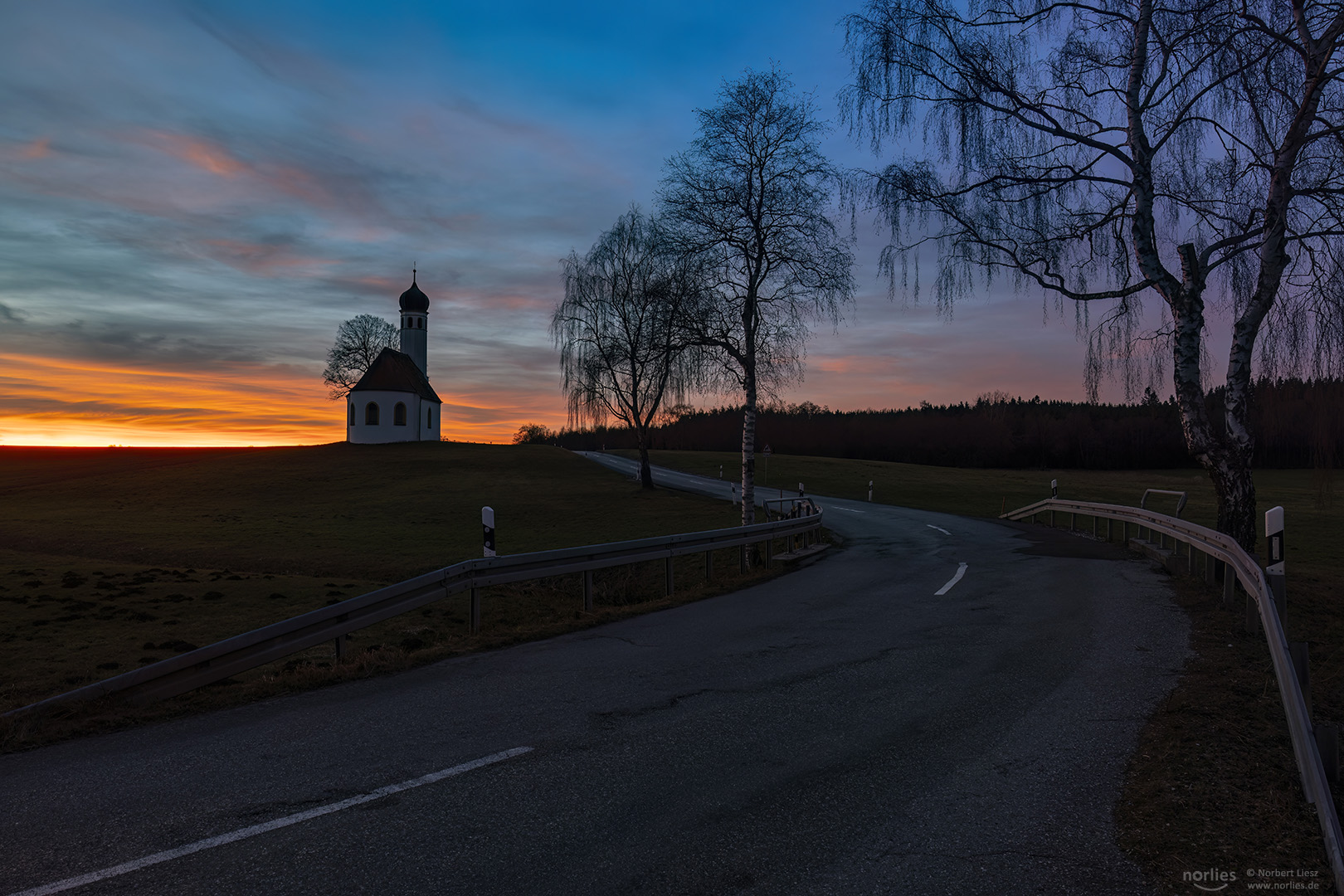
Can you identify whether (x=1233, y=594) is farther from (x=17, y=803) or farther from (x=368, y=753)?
(x=17, y=803)

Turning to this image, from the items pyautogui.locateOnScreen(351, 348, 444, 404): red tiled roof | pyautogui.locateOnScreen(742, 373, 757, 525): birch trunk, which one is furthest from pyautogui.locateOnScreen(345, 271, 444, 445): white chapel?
pyautogui.locateOnScreen(742, 373, 757, 525): birch trunk

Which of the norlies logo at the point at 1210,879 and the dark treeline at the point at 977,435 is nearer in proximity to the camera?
the norlies logo at the point at 1210,879

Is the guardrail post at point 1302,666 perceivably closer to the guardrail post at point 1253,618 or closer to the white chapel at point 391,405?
the guardrail post at point 1253,618

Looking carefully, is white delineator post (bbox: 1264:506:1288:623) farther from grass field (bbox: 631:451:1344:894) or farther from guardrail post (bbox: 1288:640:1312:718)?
guardrail post (bbox: 1288:640:1312:718)

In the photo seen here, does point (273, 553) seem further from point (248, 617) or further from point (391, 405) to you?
point (391, 405)

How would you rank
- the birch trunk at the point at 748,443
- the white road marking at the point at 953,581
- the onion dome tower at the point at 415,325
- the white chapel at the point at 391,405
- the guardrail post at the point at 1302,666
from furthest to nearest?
the onion dome tower at the point at 415,325
the white chapel at the point at 391,405
the birch trunk at the point at 748,443
the white road marking at the point at 953,581
the guardrail post at the point at 1302,666

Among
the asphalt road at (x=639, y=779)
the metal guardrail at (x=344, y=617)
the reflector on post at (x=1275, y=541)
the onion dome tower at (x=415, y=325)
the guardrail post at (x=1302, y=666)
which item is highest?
the onion dome tower at (x=415, y=325)

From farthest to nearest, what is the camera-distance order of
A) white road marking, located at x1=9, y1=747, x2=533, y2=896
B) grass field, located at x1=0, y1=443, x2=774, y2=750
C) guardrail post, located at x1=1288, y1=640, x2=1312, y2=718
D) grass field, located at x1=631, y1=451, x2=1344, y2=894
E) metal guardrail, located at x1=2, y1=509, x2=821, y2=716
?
grass field, located at x1=0, y1=443, x2=774, y2=750, metal guardrail, located at x1=2, y1=509, x2=821, y2=716, guardrail post, located at x1=1288, y1=640, x2=1312, y2=718, grass field, located at x1=631, y1=451, x2=1344, y2=894, white road marking, located at x1=9, y1=747, x2=533, y2=896

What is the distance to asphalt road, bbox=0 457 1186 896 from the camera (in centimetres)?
353

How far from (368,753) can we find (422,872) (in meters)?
1.81

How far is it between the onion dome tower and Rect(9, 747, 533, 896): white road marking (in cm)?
8271

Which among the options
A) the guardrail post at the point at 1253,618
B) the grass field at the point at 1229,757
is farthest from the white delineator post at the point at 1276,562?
the guardrail post at the point at 1253,618

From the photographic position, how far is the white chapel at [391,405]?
72000 mm

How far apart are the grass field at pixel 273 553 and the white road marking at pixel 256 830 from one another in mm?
2604
